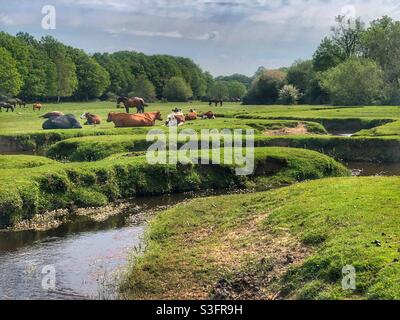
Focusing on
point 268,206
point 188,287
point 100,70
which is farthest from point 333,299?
point 100,70

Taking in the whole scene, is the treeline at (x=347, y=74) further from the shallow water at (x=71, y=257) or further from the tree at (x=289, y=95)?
the shallow water at (x=71, y=257)

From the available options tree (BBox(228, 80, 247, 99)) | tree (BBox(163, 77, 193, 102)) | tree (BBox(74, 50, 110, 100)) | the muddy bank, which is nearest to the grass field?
the muddy bank

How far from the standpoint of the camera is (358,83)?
250ft

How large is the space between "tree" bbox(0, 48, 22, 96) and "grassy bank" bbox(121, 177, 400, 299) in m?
68.9

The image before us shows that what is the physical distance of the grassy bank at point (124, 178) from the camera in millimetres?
21078

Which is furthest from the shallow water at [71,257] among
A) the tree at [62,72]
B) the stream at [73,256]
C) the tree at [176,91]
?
the tree at [176,91]

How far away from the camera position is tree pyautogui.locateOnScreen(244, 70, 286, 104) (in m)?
106

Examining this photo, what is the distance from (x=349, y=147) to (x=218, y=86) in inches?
4665

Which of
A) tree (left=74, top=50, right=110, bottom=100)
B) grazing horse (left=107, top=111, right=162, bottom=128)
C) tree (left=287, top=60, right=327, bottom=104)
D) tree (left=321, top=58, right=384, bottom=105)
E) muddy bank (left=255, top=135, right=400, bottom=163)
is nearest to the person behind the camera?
muddy bank (left=255, top=135, right=400, bottom=163)

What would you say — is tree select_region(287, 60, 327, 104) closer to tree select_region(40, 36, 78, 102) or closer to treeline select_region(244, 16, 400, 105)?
treeline select_region(244, 16, 400, 105)

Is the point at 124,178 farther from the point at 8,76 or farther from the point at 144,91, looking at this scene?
the point at 144,91

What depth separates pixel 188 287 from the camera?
13.0 meters

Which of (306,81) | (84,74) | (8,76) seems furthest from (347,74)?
(84,74)

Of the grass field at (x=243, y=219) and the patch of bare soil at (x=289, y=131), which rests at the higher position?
the patch of bare soil at (x=289, y=131)
